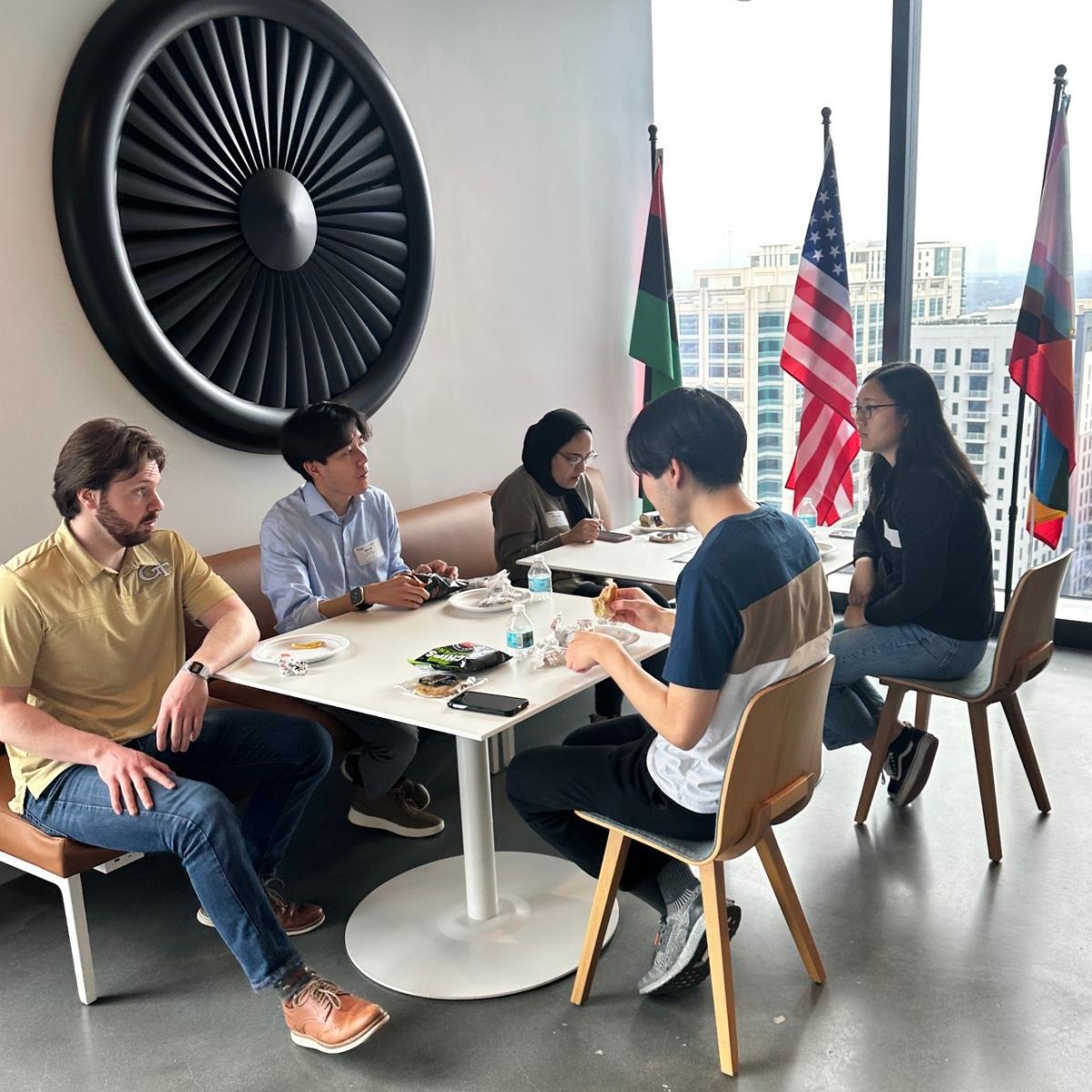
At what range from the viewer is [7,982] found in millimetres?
2459

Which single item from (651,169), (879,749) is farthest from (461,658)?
(651,169)

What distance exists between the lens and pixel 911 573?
2855mm

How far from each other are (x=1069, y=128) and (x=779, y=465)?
6.28 ft

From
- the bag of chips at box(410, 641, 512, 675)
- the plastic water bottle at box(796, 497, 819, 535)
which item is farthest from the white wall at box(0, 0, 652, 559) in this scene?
the bag of chips at box(410, 641, 512, 675)

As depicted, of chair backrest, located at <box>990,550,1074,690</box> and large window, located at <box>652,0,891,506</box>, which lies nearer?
chair backrest, located at <box>990,550,1074,690</box>

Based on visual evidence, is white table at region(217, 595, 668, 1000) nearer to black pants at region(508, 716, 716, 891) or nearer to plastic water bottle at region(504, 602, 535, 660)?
plastic water bottle at region(504, 602, 535, 660)

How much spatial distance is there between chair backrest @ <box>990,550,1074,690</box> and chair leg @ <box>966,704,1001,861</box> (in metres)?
0.10

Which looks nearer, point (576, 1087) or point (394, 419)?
point (576, 1087)

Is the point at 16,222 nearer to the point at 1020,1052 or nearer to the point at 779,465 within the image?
the point at 1020,1052

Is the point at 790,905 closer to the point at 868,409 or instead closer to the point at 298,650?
the point at 298,650

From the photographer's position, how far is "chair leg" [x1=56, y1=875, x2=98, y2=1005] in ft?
7.64

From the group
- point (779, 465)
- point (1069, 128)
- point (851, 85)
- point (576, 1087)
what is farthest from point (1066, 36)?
point (576, 1087)

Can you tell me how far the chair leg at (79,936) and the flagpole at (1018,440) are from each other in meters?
3.22

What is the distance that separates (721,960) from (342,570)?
1620 mm
